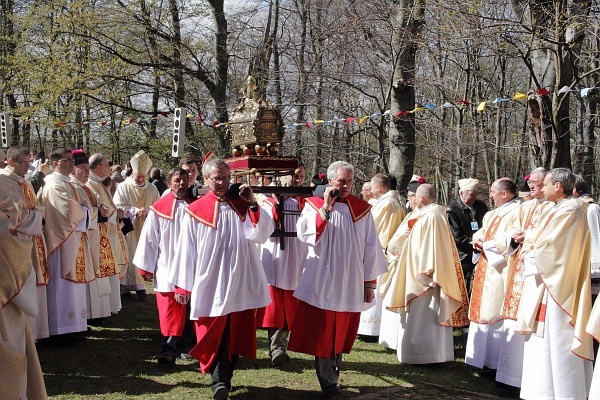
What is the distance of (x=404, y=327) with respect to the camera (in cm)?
785

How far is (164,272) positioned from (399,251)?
9.20 ft

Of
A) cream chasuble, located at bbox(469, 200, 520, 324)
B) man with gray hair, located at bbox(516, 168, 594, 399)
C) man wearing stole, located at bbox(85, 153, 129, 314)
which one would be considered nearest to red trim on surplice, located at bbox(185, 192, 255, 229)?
man with gray hair, located at bbox(516, 168, 594, 399)

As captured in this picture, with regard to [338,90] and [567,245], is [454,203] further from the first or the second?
[338,90]

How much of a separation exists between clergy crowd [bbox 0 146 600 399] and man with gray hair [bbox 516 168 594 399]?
0.01 meters

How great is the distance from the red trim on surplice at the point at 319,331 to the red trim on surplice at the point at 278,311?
46.6 inches

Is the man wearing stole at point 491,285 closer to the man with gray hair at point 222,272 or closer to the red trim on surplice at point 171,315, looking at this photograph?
the man with gray hair at point 222,272

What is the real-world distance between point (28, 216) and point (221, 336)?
2439 millimetres

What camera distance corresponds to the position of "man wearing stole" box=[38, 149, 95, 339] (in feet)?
25.9

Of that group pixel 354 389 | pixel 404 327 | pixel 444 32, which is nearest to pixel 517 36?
pixel 444 32

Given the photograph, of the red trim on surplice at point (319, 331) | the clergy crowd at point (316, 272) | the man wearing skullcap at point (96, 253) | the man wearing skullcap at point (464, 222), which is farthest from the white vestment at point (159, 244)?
the man wearing skullcap at point (464, 222)

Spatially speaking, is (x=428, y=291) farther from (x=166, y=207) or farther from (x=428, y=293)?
(x=166, y=207)

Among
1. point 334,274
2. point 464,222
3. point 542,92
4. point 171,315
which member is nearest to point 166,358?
point 171,315

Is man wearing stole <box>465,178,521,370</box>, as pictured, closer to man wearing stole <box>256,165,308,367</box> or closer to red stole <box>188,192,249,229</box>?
man wearing stole <box>256,165,308,367</box>

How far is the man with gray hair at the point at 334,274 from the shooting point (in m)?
6.29
